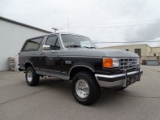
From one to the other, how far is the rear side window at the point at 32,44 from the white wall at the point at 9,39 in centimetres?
622

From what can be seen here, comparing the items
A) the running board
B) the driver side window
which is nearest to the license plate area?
the running board

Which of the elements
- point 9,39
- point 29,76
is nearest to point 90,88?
point 29,76

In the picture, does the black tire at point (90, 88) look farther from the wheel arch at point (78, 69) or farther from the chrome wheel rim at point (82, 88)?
the wheel arch at point (78, 69)

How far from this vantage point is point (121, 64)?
12.2 feet

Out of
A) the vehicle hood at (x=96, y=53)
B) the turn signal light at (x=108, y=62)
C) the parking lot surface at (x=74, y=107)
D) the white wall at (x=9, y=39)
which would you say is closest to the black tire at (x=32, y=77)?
the parking lot surface at (x=74, y=107)

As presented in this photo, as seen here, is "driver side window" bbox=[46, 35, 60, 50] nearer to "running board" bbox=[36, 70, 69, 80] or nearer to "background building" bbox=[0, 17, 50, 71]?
"running board" bbox=[36, 70, 69, 80]

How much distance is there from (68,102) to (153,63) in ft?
89.5

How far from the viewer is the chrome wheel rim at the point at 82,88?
394 centimetres

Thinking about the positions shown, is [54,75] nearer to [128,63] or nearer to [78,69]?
[78,69]

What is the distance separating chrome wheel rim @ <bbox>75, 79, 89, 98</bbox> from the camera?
12.9ft

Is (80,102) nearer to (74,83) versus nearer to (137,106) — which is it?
(74,83)

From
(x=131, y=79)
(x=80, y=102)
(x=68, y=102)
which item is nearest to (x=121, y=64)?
(x=131, y=79)

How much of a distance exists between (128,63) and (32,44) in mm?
4128

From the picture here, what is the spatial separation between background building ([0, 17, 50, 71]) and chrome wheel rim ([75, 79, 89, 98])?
382 inches
